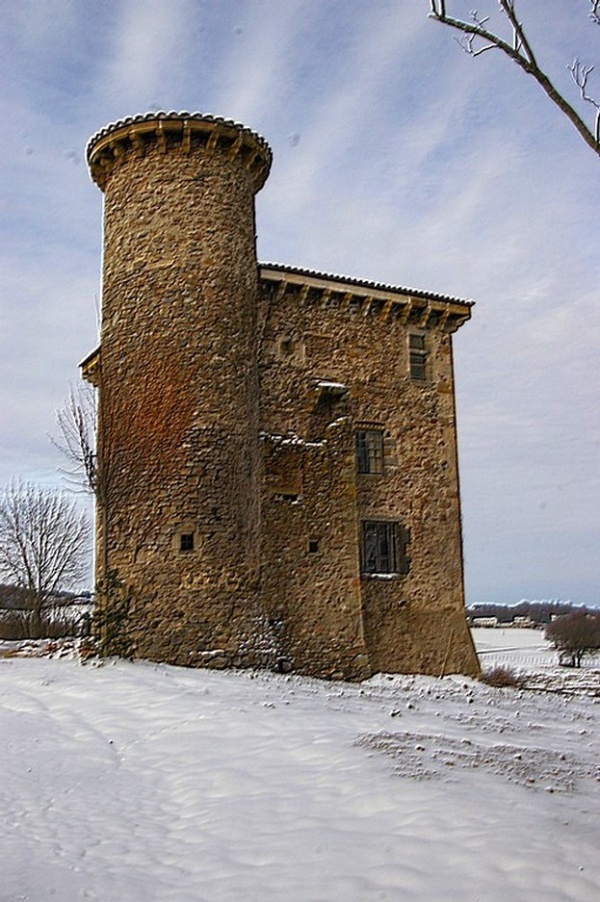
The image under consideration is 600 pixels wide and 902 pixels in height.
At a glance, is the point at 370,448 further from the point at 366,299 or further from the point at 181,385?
the point at 181,385

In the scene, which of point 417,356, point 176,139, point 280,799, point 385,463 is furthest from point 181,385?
point 280,799

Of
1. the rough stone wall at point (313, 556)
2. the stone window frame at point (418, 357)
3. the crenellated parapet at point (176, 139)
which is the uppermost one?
the crenellated parapet at point (176, 139)

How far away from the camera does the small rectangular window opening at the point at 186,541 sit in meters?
16.6

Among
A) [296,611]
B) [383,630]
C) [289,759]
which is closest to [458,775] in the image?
[289,759]

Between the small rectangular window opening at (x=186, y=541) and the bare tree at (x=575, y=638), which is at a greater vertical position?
the small rectangular window opening at (x=186, y=541)

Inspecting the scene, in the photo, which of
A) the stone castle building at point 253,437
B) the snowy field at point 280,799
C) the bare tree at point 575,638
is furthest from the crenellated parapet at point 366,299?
the bare tree at point 575,638

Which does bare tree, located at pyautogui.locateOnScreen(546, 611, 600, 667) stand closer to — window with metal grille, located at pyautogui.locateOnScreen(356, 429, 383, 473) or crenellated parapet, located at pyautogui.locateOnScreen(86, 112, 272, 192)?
window with metal grille, located at pyautogui.locateOnScreen(356, 429, 383, 473)

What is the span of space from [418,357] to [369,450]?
2.90 meters

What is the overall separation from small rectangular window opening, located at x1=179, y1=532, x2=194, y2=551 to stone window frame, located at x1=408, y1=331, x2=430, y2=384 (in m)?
8.38

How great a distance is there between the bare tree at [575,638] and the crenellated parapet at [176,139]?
108 feet

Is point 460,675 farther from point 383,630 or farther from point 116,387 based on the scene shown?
point 116,387

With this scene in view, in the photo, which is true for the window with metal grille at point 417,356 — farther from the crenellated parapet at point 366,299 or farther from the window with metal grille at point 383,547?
the window with metal grille at point 383,547

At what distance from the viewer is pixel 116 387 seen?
17969 mm

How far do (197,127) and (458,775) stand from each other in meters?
14.0
